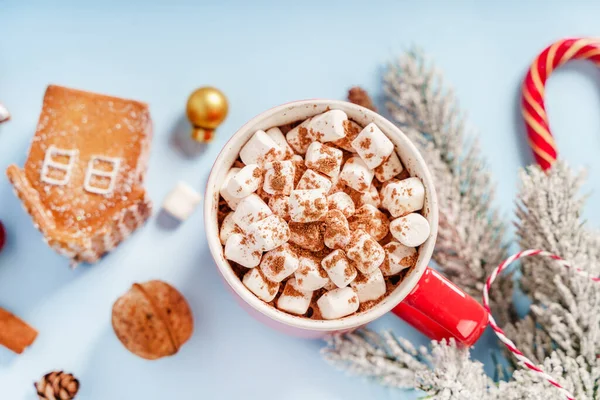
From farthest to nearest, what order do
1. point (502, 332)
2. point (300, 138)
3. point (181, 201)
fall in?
point (181, 201)
point (502, 332)
point (300, 138)

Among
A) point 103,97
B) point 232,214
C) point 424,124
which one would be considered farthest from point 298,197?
point 103,97

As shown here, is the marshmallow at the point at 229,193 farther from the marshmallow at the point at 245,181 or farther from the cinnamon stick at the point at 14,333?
the cinnamon stick at the point at 14,333

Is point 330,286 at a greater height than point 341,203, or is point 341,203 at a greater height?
point 341,203

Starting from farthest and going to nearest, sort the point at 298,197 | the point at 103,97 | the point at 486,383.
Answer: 1. the point at 103,97
2. the point at 486,383
3. the point at 298,197

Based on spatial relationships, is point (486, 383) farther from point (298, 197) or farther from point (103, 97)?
point (103, 97)

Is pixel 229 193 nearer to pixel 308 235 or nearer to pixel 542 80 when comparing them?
pixel 308 235

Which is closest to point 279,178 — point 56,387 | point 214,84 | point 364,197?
point 364,197

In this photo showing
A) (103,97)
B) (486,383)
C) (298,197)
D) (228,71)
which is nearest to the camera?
(298,197)

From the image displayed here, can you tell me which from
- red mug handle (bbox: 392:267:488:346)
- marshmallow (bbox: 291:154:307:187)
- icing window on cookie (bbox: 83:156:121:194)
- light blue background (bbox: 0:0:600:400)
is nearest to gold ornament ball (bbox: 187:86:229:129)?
light blue background (bbox: 0:0:600:400)
